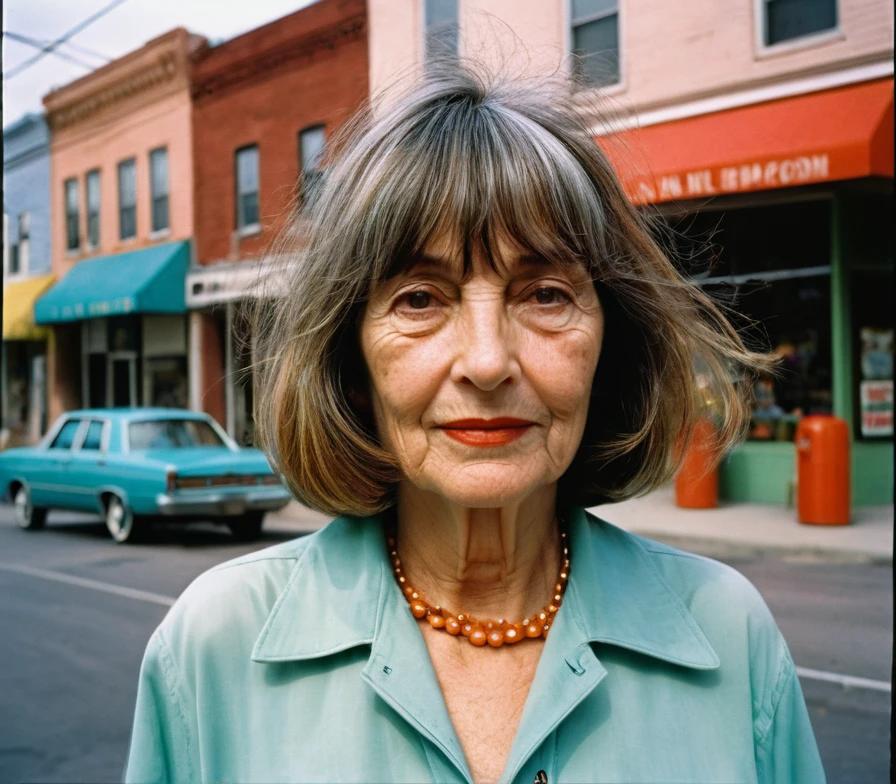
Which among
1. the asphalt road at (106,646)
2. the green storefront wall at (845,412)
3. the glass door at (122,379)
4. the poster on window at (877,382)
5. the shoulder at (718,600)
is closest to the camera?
the shoulder at (718,600)

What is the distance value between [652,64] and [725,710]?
1073mm

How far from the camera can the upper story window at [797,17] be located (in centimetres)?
155

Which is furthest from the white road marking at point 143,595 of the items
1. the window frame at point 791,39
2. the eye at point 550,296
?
the window frame at point 791,39

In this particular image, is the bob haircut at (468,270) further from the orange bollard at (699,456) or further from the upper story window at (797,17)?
the upper story window at (797,17)

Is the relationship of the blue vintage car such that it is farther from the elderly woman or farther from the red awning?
the red awning

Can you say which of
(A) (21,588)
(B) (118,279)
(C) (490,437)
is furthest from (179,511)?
(C) (490,437)

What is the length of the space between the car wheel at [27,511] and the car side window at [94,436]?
0.24 m

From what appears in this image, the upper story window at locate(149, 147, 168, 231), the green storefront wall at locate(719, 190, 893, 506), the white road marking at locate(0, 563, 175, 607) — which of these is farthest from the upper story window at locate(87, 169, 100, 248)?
the green storefront wall at locate(719, 190, 893, 506)

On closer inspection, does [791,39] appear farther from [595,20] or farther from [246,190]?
[246,190]

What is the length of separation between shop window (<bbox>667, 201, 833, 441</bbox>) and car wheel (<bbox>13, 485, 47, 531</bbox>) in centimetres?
204

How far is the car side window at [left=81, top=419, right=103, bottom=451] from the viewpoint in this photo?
252cm

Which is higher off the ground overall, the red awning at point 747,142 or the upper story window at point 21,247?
the red awning at point 747,142

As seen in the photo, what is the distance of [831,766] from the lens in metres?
3.12

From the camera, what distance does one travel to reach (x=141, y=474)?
3260 mm
